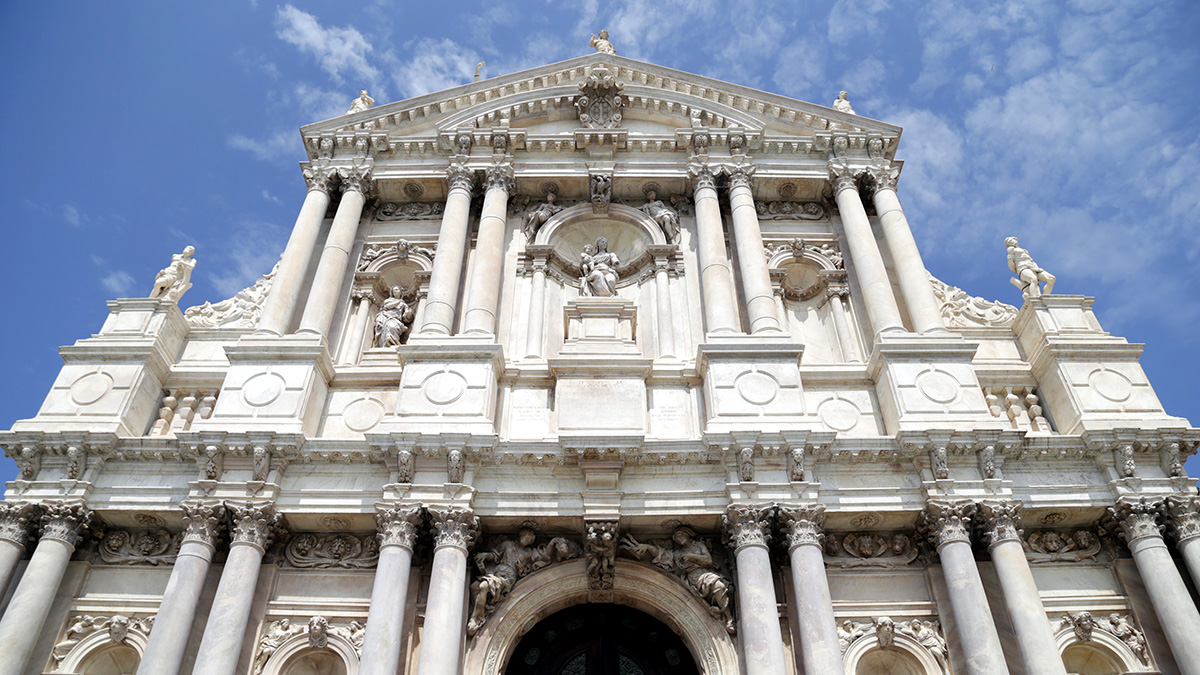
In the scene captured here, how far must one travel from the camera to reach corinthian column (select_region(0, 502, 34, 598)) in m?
11.9

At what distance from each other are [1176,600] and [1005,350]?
512 cm

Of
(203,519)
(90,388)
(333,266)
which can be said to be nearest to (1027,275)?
(333,266)

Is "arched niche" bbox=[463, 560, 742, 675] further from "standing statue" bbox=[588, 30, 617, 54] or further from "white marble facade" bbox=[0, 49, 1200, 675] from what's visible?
"standing statue" bbox=[588, 30, 617, 54]

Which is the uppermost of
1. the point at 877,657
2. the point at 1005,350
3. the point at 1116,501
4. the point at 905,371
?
the point at 1005,350

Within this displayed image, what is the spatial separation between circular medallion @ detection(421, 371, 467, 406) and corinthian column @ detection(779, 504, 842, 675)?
5113mm

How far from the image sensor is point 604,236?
59.6ft

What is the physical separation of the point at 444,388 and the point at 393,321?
340 cm

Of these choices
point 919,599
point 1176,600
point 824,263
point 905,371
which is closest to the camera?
point 1176,600

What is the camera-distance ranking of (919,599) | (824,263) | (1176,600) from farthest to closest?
(824,263) < (919,599) < (1176,600)

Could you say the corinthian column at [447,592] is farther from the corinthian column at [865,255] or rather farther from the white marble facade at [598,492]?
the corinthian column at [865,255]

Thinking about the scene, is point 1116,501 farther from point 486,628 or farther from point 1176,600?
point 486,628

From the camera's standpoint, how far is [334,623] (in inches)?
476

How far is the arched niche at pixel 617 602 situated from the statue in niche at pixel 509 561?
14 centimetres

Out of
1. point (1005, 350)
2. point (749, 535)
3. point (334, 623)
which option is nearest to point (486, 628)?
point (334, 623)
